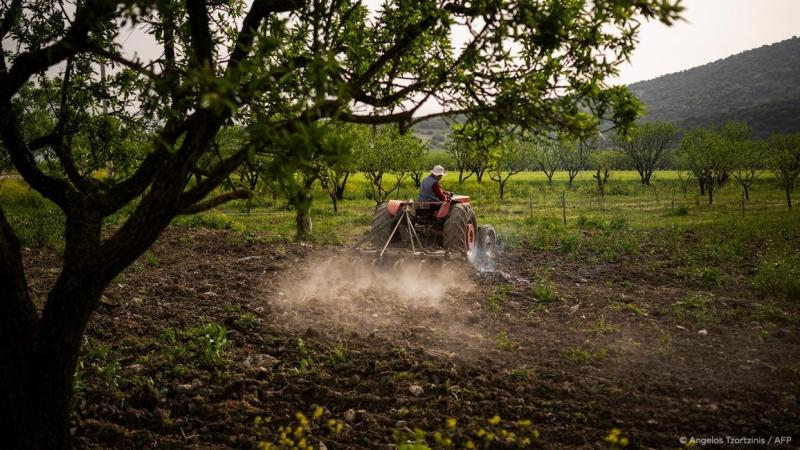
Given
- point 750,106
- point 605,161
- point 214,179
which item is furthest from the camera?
point 750,106

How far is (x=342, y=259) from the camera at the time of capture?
12352 millimetres

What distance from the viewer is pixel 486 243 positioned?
523 inches

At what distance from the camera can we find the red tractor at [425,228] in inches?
425

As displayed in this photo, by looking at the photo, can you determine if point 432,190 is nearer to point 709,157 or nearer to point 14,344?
point 14,344

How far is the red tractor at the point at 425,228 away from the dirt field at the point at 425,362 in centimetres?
56

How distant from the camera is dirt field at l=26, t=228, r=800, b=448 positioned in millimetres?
4770

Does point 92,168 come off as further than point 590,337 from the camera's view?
No

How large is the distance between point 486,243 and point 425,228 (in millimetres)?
2261

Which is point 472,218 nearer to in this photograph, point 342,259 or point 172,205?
point 342,259

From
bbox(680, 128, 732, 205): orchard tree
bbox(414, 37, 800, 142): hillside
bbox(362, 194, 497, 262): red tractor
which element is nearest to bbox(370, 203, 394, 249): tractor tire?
bbox(362, 194, 497, 262): red tractor

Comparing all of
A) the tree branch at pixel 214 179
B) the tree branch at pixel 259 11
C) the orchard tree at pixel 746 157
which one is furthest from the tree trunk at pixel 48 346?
the orchard tree at pixel 746 157

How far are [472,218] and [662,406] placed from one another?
7542mm

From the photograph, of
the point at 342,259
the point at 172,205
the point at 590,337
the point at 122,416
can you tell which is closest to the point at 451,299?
the point at 590,337

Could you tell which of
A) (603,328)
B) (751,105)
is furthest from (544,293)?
(751,105)
